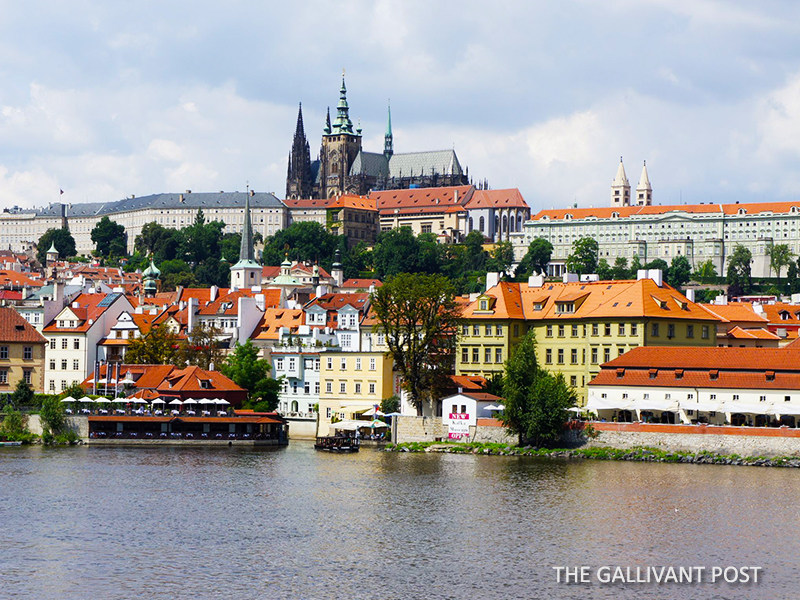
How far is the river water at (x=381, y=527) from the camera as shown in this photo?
36.5 m

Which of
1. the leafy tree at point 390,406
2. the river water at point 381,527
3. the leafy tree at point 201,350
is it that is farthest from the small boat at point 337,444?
the leafy tree at point 201,350

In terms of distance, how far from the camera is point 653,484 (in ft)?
177

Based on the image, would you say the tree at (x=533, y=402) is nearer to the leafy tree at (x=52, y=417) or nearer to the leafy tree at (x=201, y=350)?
the leafy tree at (x=52, y=417)

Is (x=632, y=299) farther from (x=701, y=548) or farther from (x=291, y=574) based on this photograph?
(x=291, y=574)

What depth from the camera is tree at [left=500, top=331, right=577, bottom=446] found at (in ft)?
211

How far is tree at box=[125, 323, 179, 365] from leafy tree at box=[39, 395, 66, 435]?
12208mm

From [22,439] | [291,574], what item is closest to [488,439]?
[22,439]

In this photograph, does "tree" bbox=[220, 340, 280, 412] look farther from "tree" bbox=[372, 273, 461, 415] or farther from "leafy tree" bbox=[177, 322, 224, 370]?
"tree" bbox=[372, 273, 461, 415]

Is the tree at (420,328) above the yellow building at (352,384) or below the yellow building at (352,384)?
above

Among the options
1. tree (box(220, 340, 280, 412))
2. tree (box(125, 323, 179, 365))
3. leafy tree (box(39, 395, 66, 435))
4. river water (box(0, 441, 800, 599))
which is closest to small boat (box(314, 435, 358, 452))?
river water (box(0, 441, 800, 599))

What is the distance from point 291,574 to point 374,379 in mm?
39605

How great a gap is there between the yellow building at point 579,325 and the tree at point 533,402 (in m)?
9.57

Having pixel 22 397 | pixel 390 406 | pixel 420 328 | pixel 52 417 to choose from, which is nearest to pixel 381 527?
pixel 420 328

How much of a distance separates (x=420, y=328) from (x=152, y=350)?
62.4 feet
